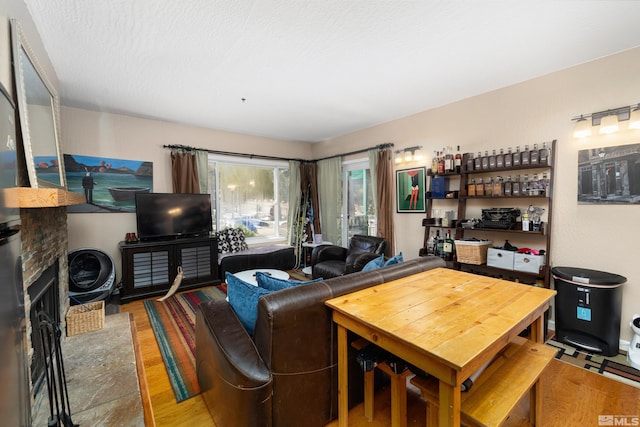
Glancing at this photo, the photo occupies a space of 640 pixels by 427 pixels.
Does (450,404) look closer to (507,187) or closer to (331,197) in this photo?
(507,187)

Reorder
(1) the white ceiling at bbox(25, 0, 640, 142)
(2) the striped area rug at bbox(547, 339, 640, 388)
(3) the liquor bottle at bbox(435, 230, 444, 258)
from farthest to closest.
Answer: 1. (3) the liquor bottle at bbox(435, 230, 444, 258)
2. (2) the striped area rug at bbox(547, 339, 640, 388)
3. (1) the white ceiling at bbox(25, 0, 640, 142)

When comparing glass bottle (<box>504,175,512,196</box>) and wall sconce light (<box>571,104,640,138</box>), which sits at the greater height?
wall sconce light (<box>571,104,640,138</box>)

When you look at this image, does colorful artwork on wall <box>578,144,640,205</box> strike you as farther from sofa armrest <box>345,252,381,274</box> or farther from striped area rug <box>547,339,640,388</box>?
sofa armrest <box>345,252,381,274</box>

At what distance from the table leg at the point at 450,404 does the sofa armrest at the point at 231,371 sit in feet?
2.55

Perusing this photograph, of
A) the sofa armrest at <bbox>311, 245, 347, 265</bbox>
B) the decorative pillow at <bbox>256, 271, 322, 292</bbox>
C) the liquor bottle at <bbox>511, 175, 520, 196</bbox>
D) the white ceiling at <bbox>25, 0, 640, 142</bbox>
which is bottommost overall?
the sofa armrest at <bbox>311, 245, 347, 265</bbox>

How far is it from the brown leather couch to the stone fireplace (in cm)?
85

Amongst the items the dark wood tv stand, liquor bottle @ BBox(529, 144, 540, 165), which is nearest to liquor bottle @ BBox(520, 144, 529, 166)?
liquor bottle @ BBox(529, 144, 540, 165)

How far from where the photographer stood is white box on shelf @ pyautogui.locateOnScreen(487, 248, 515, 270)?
2.82 meters

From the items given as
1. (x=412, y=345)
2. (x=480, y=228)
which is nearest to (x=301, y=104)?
(x=480, y=228)

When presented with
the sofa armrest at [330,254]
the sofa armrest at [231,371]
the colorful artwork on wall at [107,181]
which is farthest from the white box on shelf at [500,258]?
the colorful artwork on wall at [107,181]

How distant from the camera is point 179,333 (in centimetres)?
273

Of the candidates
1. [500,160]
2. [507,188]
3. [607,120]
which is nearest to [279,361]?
[507,188]

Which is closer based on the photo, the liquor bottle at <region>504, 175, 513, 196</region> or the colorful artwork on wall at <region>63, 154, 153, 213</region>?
the liquor bottle at <region>504, 175, 513, 196</region>

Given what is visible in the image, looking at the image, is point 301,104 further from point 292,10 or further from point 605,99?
point 605,99
